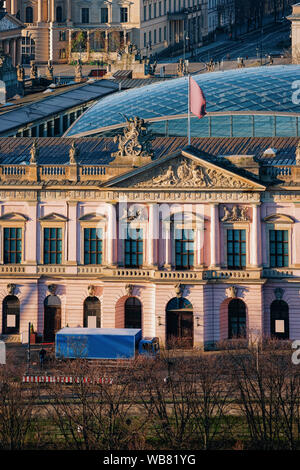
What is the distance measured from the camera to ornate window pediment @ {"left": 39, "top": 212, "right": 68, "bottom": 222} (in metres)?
139

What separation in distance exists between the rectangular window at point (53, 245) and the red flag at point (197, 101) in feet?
50.6

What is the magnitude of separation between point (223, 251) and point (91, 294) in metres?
10.7

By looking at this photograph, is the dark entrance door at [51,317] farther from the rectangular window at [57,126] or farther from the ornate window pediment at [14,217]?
the rectangular window at [57,126]

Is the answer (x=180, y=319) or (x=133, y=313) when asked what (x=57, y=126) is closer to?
(x=133, y=313)

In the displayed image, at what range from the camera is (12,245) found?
459 feet

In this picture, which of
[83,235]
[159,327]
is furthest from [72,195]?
[159,327]

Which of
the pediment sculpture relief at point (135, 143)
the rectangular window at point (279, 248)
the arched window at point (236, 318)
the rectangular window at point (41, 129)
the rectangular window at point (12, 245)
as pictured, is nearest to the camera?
the rectangular window at point (279, 248)

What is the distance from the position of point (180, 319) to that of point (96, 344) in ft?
30.2

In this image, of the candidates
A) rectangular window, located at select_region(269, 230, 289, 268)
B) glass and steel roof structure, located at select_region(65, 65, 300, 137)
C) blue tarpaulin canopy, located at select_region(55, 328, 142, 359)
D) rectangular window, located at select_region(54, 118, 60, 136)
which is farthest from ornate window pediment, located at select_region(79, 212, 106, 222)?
rectangular window, located at select_region(54, 118, 60, 136)

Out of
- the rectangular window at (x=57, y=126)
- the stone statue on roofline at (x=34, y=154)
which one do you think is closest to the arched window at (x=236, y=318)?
the stone statue on roofline at (x=34, y=154)

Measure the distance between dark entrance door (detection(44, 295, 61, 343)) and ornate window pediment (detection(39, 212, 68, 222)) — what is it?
5848 millimetres

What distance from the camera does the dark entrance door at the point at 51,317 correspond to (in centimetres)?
13938

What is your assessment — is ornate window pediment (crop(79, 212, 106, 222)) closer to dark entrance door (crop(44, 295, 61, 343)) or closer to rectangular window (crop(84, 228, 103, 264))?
rectangular window (crop(84, 228, 103, 264))
